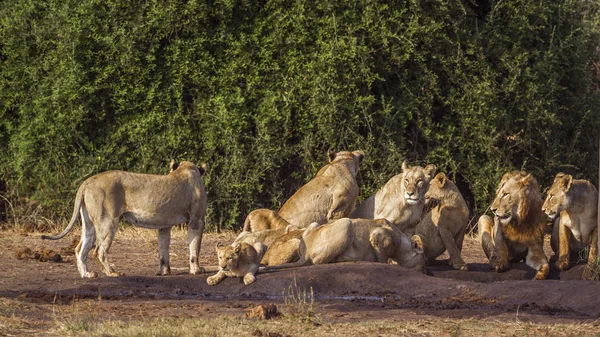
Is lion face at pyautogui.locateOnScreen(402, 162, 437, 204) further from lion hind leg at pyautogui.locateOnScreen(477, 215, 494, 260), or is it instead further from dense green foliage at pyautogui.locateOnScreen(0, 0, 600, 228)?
dense green foliage at pyautogui.locateOnScreen(0, 0, 600, 228)

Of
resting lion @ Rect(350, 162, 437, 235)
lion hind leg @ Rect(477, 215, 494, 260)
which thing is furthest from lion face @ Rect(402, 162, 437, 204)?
lion hind leg @ Rect(477, 215, 494, 260)

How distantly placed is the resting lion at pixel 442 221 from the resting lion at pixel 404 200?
129 mm

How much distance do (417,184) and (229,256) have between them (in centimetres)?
256

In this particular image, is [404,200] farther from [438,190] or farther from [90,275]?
[90,275]

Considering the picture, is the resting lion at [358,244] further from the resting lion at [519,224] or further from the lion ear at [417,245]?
the resting lion at [519,224]

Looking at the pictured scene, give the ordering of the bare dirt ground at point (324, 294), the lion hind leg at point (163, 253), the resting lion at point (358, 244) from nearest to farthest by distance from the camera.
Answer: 1. the bare dirt ground at point (324, 294)
2. the resting lion at point (358, 244)
3. the lion hind leg at point (163, 253)

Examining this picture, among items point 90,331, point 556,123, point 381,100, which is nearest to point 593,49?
point 556,123

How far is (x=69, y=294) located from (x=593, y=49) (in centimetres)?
996

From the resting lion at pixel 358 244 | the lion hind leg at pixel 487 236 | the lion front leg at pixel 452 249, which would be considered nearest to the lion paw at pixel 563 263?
the lion hind leg at pixel 487 236

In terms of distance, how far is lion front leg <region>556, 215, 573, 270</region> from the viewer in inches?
429

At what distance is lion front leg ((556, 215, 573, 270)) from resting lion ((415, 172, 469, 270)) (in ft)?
3.68

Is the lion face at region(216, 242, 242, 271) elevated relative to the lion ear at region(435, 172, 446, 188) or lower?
lower

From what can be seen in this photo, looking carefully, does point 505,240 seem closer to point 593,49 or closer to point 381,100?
point 381,100

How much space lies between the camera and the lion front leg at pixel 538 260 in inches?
430
